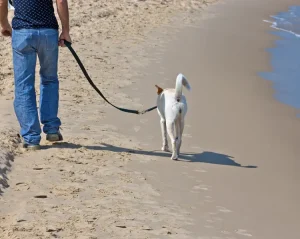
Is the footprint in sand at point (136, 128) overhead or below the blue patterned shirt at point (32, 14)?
below

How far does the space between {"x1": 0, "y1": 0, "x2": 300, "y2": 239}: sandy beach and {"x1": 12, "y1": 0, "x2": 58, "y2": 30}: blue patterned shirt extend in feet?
3.60

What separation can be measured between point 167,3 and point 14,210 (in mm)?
13335

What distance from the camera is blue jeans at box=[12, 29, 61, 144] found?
6504 mm

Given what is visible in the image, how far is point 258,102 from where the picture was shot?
9742 millimetres

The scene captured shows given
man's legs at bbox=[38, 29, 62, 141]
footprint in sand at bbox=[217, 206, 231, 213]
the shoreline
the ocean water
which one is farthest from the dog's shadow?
the ocean water

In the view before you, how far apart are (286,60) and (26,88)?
733 centimetres

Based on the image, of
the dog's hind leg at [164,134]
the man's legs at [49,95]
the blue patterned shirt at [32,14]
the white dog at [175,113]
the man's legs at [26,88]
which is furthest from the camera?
the dog's hind leg at [164,134]

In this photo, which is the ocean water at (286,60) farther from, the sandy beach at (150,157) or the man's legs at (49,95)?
the man's legs at (49,95)

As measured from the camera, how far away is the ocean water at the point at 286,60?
10.5 meters

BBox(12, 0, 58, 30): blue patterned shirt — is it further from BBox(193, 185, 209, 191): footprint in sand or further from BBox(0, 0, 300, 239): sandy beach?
BBox(193, 185, 209, 191): footprint in sand

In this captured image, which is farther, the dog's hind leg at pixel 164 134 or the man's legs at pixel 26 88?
the dog's hind leg at pixel 164 134

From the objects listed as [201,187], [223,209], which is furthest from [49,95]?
[223,209]

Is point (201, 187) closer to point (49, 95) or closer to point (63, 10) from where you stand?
point (49, 95)

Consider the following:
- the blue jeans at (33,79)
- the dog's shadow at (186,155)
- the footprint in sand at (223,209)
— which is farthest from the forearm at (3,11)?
the footprint in sand at (223,209)
